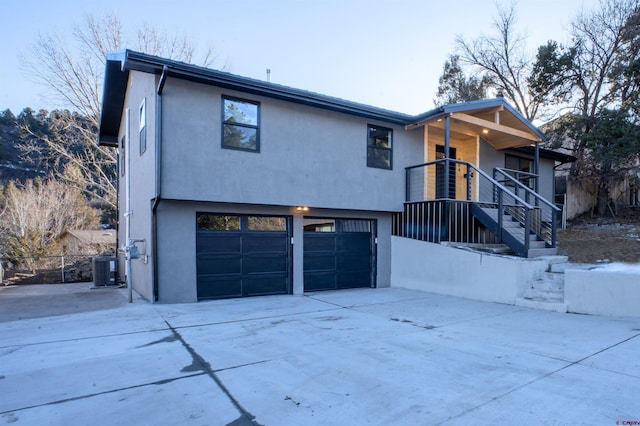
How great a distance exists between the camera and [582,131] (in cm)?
1593

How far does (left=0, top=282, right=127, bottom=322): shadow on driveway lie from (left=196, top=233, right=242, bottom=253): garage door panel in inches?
83.3

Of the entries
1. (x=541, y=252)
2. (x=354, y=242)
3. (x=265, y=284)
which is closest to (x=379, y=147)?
(x=354, y=242)

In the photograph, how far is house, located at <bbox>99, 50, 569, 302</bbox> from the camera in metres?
7.95

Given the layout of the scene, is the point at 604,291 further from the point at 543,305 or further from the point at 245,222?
the point at 245,222

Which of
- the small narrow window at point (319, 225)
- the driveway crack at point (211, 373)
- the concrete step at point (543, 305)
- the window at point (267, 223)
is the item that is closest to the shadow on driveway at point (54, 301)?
the window at point (267, 223)

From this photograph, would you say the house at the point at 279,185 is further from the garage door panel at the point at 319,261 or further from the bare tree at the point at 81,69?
the bare tree at the point at 81,69

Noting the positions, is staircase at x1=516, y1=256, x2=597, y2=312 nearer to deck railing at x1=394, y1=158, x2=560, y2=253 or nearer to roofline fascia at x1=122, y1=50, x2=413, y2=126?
deck railing at x1=394, y1=158, x2=560, y2=253

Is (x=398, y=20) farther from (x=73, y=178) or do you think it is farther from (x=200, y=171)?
(x=73, y=178)

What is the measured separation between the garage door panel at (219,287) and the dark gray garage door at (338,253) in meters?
1.84

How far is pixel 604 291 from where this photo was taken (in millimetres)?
6566

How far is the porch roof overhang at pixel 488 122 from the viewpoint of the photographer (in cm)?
1014

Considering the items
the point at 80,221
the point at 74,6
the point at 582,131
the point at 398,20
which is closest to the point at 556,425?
the point at 398,20

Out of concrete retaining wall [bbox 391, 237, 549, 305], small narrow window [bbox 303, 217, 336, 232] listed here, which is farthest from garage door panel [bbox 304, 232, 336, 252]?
concrete retaining wall [bbox 391, 237, 549, 305]

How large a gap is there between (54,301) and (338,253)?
697 cm
